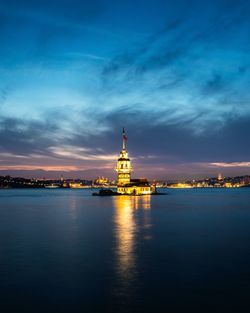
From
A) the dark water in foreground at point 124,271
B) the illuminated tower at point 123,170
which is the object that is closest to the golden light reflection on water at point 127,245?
the dark water in foreground at point 124,271

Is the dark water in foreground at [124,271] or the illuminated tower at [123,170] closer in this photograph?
the dark water in foreground at [124,271]

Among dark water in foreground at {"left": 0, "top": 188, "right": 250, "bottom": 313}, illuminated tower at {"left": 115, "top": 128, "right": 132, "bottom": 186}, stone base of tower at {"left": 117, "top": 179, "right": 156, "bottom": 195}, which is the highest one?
illuminated tower at {"left": 115, "top": 128, "right": 132, "bottom": 186}

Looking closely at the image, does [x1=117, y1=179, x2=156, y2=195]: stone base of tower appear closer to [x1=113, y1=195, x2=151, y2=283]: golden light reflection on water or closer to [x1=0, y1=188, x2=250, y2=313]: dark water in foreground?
[x1=113, y1=195, x2=151, y2=283]: golden light reflection on water

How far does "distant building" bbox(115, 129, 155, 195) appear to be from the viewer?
157 m

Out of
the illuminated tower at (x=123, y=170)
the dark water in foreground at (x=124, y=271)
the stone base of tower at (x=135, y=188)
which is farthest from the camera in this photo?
the illuminated tower at (x=123, y=170)

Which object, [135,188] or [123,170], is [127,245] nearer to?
[135,188]

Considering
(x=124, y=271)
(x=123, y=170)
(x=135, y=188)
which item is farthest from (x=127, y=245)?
(x=123, y=170)

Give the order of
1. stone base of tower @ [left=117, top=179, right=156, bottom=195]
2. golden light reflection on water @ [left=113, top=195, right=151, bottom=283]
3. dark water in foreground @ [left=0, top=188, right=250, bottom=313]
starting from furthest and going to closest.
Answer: stone base of tower @ [left=117, top=179, right=156, bottom=195] < golden light reflection on water @ [left=113, top=195, right=151, bottom=283] < dark water in foreground @ [left=0, top=188, right=250, bottom=313]

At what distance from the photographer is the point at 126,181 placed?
163375mm

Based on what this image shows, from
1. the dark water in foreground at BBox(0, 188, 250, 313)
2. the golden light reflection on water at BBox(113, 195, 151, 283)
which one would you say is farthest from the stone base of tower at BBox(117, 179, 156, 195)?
the dark water in foreground at BBox(0, 188, 250, 313)

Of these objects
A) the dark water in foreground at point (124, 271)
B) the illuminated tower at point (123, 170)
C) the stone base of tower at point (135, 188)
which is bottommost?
the dark water in foreground at point (124, 271)

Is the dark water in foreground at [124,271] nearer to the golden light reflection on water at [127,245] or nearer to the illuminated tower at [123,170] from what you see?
the golden light reflection on water at [127,245]

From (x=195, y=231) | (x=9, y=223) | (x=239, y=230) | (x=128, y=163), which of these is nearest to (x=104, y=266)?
(x=195, y=231)

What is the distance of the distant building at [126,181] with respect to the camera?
157 meters
